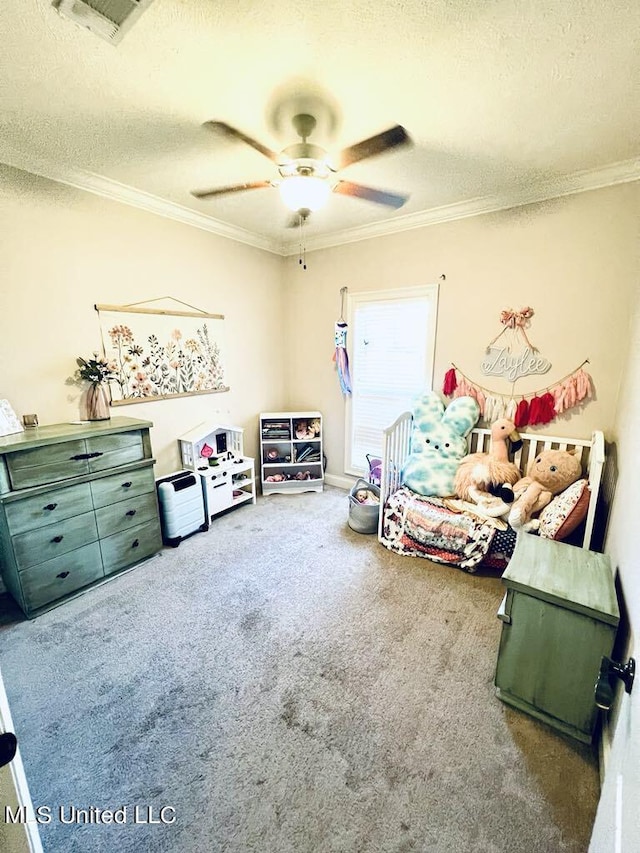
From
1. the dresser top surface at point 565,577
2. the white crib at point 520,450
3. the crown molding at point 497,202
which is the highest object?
the crown molding at point 497,202

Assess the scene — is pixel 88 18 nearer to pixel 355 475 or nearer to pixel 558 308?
pixel 558 308

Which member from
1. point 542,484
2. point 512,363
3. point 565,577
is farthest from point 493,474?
point 565,577

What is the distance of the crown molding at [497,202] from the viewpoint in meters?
2.13

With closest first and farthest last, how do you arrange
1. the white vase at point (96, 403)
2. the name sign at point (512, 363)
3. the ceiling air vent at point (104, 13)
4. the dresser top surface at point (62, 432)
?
the ceiling air vent at point (104, 13) < the dresser top surface at point (62, 432) < the white vase at point (96, 403) < the name sign at point (512, 363)

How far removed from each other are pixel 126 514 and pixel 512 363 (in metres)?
2.98

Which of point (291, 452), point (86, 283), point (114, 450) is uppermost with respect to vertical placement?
point (86, 283)

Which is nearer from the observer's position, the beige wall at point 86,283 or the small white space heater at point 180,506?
the beige wall at point 86,283

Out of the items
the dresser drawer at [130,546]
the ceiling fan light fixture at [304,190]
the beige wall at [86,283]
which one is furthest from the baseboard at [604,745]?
the beige wall at [86,283]

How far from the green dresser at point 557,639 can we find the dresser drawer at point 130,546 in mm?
2224

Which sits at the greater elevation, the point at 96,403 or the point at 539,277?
the point at 539,277

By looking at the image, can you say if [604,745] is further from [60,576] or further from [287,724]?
[60,576]

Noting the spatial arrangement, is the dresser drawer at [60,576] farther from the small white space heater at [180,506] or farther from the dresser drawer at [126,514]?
the small white space heater at [180,506]

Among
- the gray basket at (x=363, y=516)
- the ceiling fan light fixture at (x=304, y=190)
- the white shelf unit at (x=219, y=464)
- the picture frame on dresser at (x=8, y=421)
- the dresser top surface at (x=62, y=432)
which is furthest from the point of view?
the white shelf unit at (x=219, y=464)

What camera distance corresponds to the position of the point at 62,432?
2.06 m
